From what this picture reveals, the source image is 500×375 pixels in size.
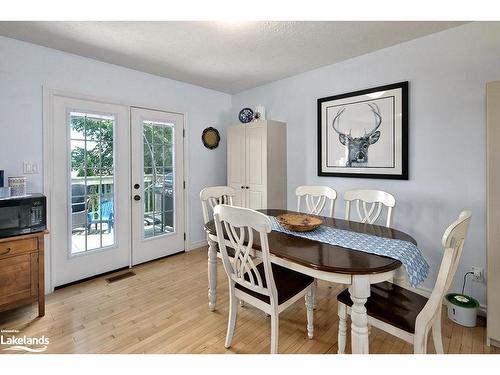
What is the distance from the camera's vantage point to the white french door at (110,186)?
258cm

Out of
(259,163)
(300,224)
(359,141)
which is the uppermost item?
(359,141)

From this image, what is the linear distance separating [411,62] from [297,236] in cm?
196

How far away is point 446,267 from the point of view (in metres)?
Answer: 1.15

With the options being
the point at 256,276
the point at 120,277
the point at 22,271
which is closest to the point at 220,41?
the point at 256,276

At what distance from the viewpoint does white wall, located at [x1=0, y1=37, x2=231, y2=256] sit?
2.26m

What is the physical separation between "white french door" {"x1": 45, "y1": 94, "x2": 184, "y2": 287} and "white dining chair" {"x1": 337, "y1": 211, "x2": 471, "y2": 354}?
254 centimetres

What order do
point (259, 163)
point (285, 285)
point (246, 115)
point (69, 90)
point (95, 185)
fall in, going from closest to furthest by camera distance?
point (285, 285) → point (69, 90) → point (95, 185) → point (259, 163) → point (246, 115)

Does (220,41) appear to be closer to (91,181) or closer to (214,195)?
(214,195)

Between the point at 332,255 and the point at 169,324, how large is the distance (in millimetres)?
1397

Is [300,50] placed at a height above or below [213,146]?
above
